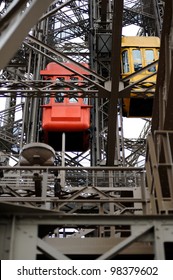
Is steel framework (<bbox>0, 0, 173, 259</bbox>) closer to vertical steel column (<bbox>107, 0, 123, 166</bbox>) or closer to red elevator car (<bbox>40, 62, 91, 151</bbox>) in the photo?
vertical steel column (<bbox>107, 0, 123, 166</bbox>)

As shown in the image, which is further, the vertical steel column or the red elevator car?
the red elevator car

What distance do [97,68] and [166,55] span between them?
44.0 ft

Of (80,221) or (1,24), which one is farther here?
(80,221)

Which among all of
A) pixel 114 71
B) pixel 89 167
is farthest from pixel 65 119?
pixel 89 167

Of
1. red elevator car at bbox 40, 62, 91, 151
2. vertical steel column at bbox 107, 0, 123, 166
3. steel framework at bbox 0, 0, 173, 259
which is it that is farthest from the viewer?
red elevator car at bbox 40, 62, 91, 151

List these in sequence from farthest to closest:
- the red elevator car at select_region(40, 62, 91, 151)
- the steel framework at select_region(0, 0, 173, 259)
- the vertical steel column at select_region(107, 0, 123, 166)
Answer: the red elevator car at select_region(40, 62, 91, 151) < the vertical steel column at select_region(107, 0, 123, 166) < the steel framework at select_region(0, 0, 173, 259)

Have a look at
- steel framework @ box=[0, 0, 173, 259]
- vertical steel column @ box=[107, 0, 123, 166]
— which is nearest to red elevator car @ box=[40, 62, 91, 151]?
steel framework @ box=[0, 0, 173, 259]

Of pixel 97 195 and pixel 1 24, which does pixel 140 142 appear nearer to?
pixel 97 195

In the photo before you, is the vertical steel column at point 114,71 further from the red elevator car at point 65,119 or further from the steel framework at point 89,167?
the red elevator car at point 65,119

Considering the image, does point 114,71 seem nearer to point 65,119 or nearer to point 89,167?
point 89,167

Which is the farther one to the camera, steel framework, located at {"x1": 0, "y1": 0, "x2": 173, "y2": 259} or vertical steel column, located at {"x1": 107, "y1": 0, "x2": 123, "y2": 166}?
vertical steel column, located at {"x1": 107, "y1": 0, "x2": 123, "y2": 166}

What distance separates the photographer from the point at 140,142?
25719mm

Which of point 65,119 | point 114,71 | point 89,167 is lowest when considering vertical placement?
point 89,167

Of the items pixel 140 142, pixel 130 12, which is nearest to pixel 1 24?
pixel 140 142
